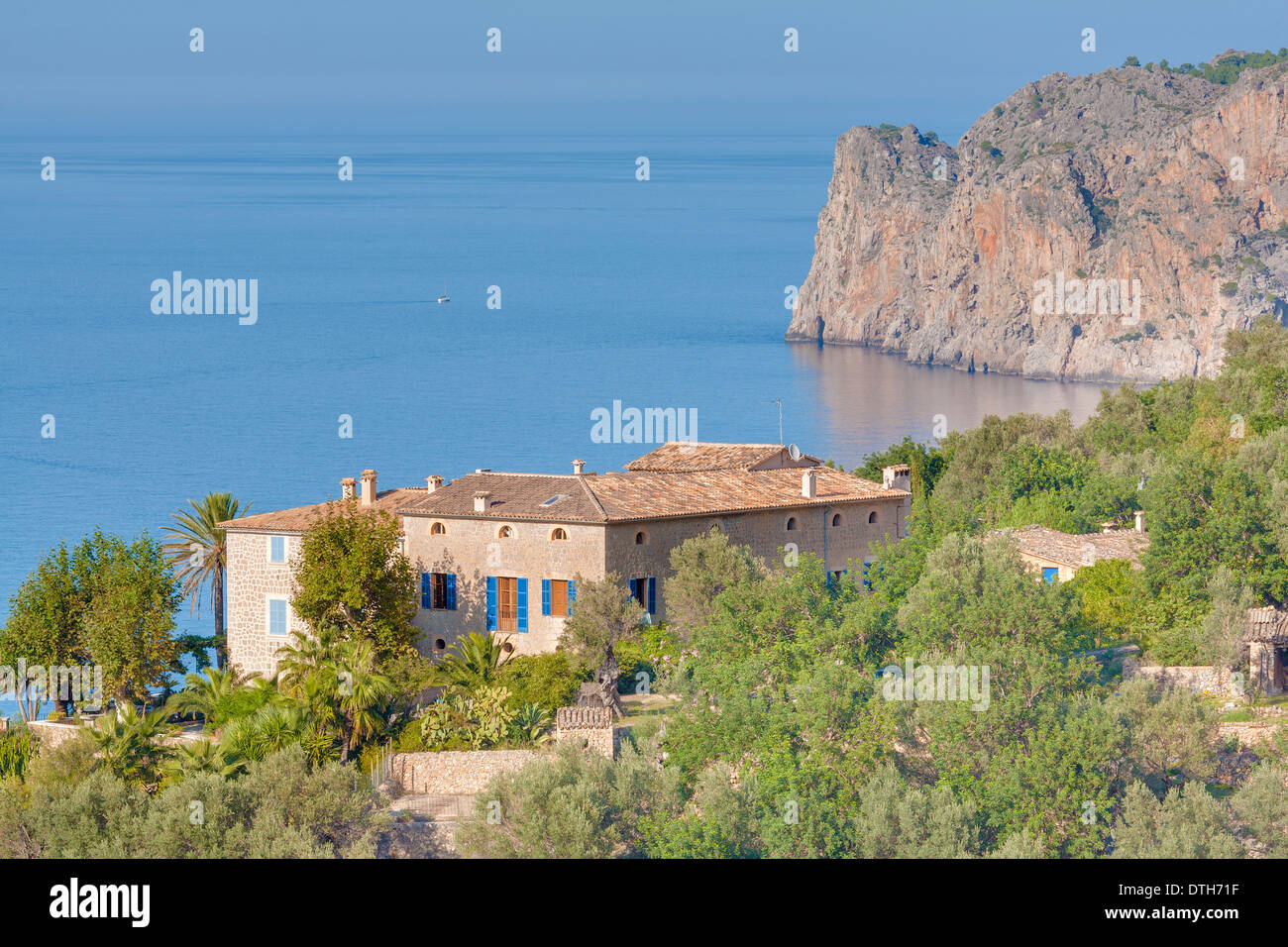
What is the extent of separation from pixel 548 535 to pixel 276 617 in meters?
7.16

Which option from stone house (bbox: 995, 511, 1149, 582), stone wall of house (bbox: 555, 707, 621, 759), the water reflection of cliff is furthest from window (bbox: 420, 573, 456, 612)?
the water reflection of cliff

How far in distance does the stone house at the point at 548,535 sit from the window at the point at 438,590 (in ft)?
0.07

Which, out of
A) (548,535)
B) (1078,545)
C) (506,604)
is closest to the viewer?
(548,535)

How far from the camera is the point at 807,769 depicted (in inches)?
1223

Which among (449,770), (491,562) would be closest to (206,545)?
(491,562)

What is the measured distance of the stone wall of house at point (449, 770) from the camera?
33.0 m

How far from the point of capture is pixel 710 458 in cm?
5047

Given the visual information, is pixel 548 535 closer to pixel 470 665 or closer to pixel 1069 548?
pixel 470 665

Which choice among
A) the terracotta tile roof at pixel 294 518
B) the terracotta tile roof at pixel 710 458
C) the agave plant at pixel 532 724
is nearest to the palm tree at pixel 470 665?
the agave plant at pixel 532 724

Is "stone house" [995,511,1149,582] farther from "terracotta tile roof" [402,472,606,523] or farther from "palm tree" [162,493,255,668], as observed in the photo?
"palm tree" [162,493,255,668]

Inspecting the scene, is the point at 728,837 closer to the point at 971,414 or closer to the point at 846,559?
the point at 846,559

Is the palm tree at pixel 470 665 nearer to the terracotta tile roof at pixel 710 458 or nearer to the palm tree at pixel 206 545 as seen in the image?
the terracotta tile roof at pixel 710 458

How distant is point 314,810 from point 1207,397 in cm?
5191

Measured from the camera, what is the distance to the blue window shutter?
4291 cm
